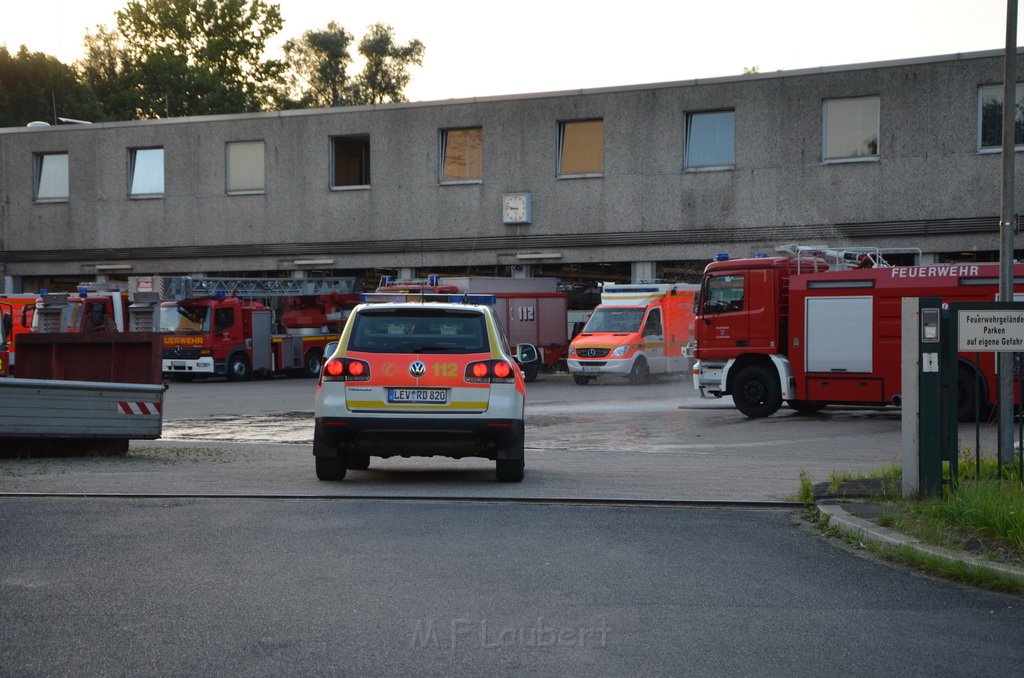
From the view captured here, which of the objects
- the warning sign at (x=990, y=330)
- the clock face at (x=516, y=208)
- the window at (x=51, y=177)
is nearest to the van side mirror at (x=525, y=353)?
the warning sign at (x=990, y=330)

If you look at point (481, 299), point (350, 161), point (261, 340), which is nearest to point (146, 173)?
point (350, 161)

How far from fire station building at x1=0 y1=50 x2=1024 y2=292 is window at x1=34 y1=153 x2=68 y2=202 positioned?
0.17 ft

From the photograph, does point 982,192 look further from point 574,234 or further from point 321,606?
point 321,606

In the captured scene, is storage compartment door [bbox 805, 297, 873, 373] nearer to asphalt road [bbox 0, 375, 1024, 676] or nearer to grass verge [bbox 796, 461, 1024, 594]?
asphalt road [bbox 0, 375, 1024, 676]

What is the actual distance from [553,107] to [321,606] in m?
34.2

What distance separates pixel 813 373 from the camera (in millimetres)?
23172

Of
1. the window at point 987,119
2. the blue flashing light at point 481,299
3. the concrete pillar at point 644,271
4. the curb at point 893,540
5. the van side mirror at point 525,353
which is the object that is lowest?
the curb at point 893,540

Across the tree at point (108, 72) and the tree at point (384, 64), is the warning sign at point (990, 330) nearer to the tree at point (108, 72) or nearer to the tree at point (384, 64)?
the tree at point (108, 72)

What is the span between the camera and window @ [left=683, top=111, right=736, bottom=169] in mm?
37656

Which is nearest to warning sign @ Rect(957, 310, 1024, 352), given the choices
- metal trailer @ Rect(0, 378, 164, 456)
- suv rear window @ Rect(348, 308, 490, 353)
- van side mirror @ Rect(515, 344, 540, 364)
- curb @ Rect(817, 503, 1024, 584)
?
curb @ Rect(817, 503, 1024, 584)

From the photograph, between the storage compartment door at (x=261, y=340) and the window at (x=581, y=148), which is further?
the window at (x=581, y=148)

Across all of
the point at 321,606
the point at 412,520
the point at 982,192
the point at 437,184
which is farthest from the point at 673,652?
the point at 437,184

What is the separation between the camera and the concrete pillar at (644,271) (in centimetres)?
3941

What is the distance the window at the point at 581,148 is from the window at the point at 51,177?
18513 millimetres
